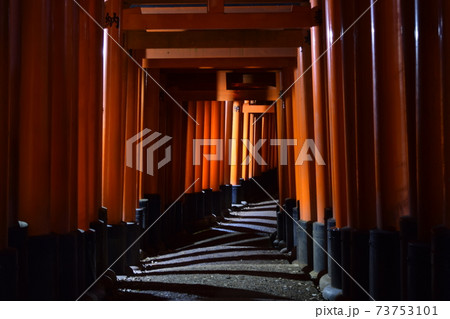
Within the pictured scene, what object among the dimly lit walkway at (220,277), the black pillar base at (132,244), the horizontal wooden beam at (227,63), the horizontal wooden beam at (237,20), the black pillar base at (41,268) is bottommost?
the dimly lit walkway at (220,277)

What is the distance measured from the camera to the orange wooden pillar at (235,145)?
21.2 metres

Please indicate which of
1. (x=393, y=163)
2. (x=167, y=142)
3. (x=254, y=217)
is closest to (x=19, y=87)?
(x=393, y=163)

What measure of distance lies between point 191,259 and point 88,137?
447 cm

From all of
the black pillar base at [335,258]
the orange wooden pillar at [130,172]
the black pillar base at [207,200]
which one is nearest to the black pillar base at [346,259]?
the black pillar base at [335,258]

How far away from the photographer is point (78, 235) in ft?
18.1

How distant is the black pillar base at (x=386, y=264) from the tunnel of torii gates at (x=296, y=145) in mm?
10

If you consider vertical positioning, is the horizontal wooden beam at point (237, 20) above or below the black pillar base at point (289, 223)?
above

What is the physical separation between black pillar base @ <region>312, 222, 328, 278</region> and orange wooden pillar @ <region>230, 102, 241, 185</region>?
1330 cm

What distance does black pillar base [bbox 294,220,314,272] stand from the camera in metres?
8.70

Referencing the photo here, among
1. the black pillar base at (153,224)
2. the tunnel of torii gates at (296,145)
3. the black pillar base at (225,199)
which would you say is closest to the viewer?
the tunnel of torii gates at (296,145)

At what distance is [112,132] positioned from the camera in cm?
784

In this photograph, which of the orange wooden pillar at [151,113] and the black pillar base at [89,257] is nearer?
the black pillar base at [89,257]

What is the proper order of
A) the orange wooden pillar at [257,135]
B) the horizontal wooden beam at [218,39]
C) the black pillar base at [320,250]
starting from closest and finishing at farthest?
the black pillar base at [320,250] → the horizontal wooden beam at [218,39] → the orange wooden pillar at [257,135]

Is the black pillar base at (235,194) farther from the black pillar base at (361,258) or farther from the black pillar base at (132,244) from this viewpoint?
the black pillar base at (361,258)
